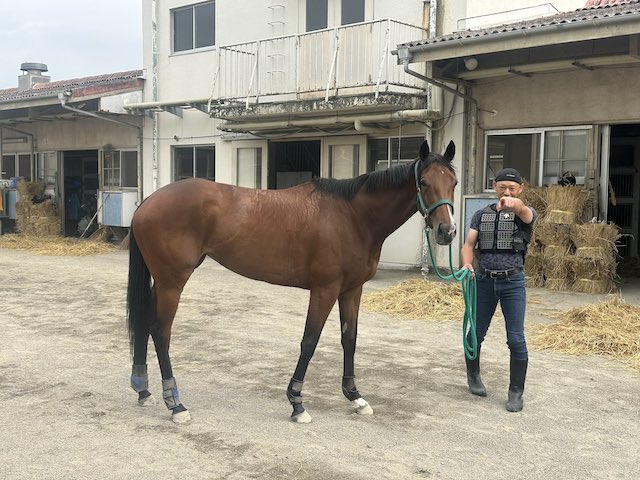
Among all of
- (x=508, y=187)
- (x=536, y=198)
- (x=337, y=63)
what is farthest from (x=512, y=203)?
(x=337, y=63)

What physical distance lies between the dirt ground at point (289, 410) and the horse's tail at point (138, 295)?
1.65 feet

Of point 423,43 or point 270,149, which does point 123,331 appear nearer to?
point 423,43

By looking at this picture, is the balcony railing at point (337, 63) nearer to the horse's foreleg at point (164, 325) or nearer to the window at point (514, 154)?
the window at point (514, 154)

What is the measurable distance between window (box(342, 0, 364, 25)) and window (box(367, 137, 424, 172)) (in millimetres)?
2189

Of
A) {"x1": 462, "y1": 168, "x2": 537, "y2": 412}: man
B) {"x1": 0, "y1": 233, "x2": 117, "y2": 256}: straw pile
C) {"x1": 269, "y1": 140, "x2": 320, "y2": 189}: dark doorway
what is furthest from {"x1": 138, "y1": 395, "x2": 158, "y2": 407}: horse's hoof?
{"x1": 0, "y1": 233, "x2": 117, "y2": 256}: straw pile

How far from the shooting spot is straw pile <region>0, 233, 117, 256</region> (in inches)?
545

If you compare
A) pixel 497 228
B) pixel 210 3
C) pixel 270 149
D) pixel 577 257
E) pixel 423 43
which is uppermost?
pixel 210 3

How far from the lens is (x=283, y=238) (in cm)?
404

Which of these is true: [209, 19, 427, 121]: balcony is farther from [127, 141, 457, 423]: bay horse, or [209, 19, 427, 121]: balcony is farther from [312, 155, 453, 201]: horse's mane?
[127, 141, 457, 423]: bay horse

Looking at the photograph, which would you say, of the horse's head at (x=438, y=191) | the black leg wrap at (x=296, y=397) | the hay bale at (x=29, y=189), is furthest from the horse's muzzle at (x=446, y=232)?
the hay bale at (x=29, y=189)

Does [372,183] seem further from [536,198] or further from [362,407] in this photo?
[536,198]

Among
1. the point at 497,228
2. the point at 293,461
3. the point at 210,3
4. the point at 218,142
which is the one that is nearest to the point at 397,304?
the point at 497,228

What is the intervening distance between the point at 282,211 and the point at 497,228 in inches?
57.6

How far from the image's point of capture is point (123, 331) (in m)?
6.35
